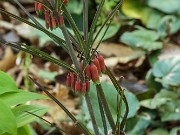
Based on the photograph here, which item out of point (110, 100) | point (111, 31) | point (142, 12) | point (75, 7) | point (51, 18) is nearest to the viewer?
point (51, 18)

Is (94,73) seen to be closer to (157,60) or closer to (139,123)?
(139,123)

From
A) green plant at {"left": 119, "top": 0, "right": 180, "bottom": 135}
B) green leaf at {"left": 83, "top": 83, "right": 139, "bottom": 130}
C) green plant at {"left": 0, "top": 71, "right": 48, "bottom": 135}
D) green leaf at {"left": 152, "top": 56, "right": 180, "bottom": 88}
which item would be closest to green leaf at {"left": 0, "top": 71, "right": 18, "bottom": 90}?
green plant at {"left": 0, "top": 71, "right": 48, "bottom": 135}

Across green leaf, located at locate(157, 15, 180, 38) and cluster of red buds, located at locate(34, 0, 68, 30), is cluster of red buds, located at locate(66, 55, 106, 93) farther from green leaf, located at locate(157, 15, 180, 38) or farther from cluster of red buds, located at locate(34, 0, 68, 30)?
green leaf, located at locate(157, 15, 180, 38)

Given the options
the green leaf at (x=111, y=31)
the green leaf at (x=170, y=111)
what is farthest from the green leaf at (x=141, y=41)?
the green leaf at (x=170, y=111)

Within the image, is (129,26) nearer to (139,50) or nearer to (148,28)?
(148,28)

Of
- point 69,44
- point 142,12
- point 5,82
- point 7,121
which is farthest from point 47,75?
point 69,44

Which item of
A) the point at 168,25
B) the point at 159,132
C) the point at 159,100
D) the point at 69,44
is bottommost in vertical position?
the point at 159,132
